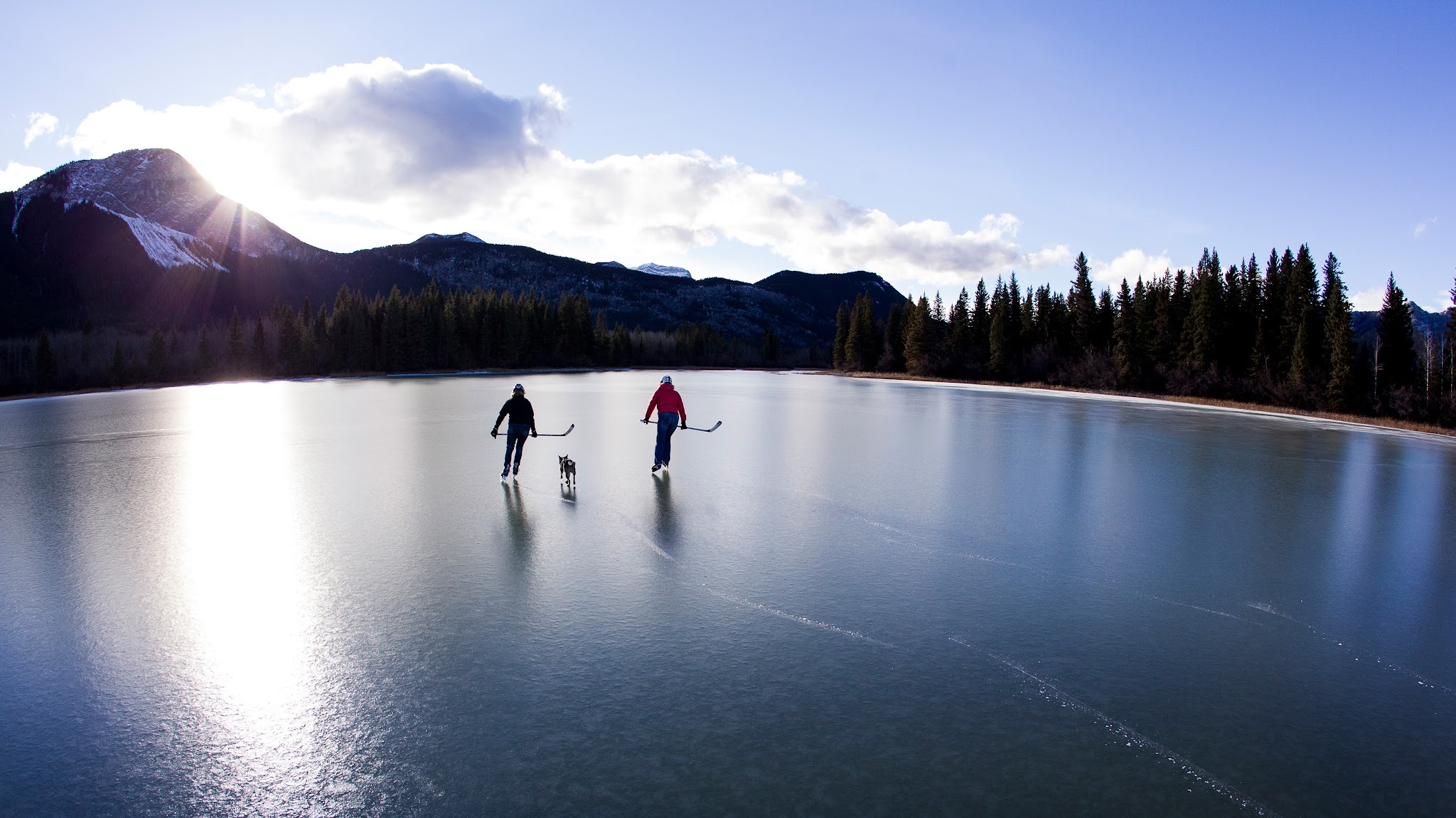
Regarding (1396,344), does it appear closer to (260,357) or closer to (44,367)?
(260,357)

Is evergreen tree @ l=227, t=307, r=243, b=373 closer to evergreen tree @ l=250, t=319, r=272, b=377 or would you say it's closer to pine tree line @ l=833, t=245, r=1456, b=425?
evergreen tree @ l=250, t=319, r=272, b=377

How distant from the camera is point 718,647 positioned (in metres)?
6.16

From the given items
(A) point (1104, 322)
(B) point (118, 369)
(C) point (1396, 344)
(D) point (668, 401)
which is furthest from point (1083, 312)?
(B) point (118, 369)

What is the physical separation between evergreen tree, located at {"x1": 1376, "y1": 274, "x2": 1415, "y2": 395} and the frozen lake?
49807mm

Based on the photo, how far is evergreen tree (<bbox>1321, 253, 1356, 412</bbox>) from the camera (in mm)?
47188

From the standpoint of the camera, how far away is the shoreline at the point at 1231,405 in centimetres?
3516

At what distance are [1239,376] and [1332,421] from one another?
25917 mm

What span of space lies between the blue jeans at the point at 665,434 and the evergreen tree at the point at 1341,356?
50398 millimetres

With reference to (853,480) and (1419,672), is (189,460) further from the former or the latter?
(1419,672)

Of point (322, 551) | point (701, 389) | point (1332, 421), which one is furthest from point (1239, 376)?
point (322, 551)

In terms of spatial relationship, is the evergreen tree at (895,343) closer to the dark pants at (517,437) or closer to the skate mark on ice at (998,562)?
the dark pants at (517,437)

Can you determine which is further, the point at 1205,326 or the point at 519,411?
the point at 1205,326

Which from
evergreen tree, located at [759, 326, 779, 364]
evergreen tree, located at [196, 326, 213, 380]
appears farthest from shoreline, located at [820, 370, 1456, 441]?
evergreen tree, located at [196, 326, 213, 380]

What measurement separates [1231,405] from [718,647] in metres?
53.1
